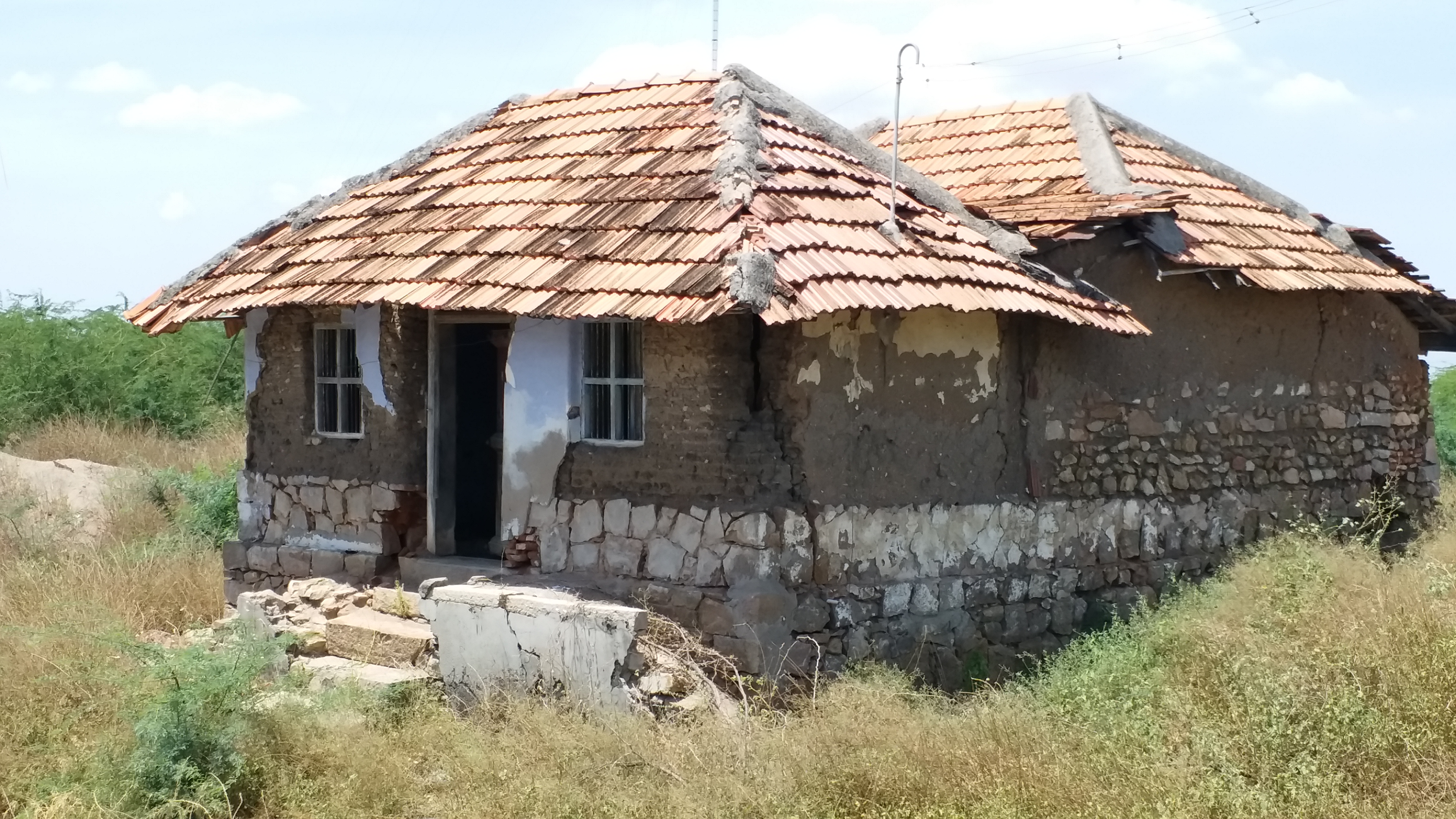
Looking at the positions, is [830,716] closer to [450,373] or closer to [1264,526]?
[450,373]

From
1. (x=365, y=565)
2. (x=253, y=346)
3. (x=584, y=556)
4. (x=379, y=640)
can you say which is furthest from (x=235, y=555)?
(x=584, y=556)

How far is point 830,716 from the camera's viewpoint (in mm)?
7617

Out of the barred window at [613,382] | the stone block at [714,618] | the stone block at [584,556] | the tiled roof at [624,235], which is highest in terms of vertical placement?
the tiled roof at [624,235]

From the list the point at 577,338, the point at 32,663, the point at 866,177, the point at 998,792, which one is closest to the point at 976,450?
the point at 866,177

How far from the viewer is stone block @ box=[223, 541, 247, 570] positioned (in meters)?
10.9

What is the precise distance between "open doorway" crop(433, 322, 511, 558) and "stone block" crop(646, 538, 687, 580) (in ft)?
5.07

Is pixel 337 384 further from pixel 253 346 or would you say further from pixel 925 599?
pixel 925 599

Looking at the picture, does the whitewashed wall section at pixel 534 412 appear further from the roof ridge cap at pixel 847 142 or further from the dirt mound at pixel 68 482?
the dirt mound at pixel 68 482

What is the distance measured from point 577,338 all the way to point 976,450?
8.65ft

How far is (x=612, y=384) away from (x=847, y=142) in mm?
2770

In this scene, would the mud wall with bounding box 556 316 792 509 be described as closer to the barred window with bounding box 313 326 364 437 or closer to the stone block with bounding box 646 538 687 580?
the stone block with bounding box 646 538 687 580

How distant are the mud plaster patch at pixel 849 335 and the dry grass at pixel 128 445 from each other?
41.4 ft

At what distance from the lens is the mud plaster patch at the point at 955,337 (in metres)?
9.02

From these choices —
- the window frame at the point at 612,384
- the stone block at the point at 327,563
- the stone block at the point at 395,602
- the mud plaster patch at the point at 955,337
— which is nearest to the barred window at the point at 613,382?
the window frame at the point at 612,384
